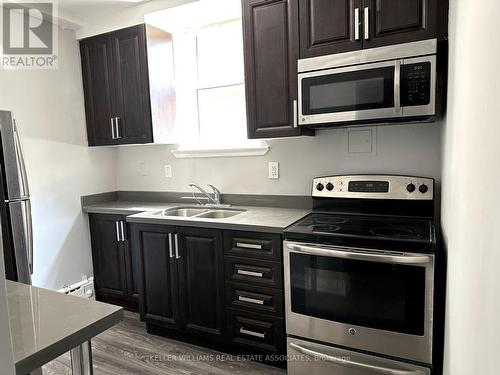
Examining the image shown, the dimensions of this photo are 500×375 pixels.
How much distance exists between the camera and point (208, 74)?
295 cm

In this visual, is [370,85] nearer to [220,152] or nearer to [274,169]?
[274,169]

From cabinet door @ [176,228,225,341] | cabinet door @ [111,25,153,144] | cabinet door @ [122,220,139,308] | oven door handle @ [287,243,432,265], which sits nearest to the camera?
oven door handle @ [287,243,432,265]

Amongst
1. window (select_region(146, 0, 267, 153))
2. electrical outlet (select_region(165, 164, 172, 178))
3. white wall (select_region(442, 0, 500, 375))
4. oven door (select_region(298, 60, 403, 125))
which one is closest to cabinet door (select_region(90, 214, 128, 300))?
electrical outlet (select_region(165, 164, 172, 178))

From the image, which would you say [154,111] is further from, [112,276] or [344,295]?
[344,295]

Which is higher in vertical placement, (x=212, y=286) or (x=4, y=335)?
(x=4, y=335)

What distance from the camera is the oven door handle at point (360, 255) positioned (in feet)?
5.20

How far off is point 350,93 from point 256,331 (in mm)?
1544

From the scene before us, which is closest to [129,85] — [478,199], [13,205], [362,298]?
[13,205]

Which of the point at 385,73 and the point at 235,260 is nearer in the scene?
the point at 385,73

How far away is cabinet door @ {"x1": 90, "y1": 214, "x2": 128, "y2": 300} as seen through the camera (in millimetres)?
2988

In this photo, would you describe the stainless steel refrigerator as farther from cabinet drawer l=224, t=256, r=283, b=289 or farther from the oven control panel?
the oven control panel

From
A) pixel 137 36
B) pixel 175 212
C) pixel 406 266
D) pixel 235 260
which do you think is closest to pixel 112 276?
pixel 175 212

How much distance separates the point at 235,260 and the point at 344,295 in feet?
2.33

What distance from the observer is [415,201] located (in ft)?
6.68
